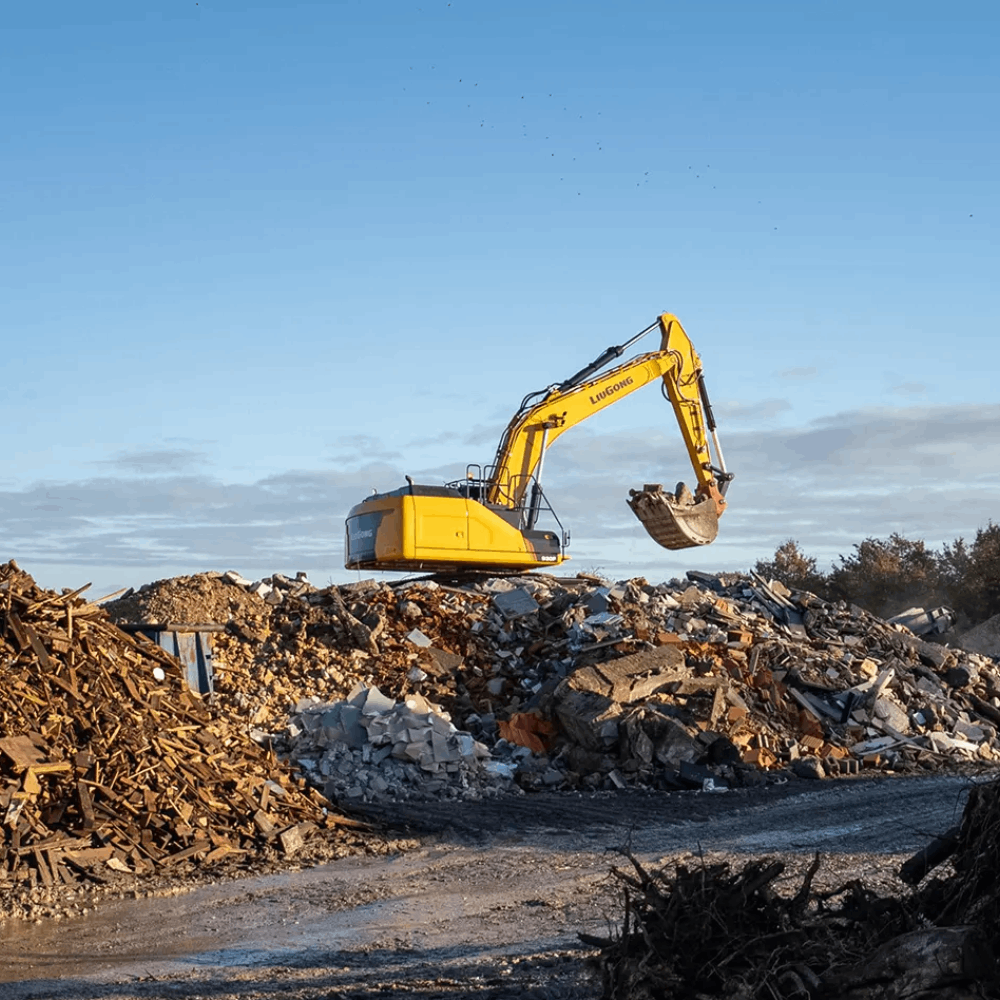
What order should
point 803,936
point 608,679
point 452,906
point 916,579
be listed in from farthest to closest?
1. point 916,579
2. point 608,679
3. point 452,906
4. point 803,936

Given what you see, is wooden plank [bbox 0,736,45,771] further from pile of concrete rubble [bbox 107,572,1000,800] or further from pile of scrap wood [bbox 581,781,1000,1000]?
pile of scrap wood [bbox 581,781,1000,1000]

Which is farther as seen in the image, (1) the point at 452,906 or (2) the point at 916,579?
(2) the point at 916,579

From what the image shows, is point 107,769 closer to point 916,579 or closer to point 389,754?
point 389,754

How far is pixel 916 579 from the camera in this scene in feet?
110

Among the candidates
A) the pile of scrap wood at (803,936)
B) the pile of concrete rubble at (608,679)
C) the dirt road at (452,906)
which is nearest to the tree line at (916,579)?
the pile of concrete rubble at (608,679)

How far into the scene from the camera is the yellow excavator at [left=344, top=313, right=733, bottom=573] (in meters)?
20.2

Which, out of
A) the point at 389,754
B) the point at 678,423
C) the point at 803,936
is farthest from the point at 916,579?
the point at 803,936

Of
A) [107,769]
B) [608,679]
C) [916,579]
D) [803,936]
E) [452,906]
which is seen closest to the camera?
[803,936]

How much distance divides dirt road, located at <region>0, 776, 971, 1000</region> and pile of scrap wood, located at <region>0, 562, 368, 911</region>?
3.03 feet

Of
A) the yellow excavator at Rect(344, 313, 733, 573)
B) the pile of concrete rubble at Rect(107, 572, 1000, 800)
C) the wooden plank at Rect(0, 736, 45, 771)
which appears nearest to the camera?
the wooden plank at Rect(0, 736, 45, 771)

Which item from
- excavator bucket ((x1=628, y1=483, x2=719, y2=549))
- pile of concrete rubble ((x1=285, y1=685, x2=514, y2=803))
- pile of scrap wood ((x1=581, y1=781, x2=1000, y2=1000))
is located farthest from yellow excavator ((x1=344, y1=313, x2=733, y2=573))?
pile of scrap wood ((x1=581, y1=781, x2=1000, y2=1000))

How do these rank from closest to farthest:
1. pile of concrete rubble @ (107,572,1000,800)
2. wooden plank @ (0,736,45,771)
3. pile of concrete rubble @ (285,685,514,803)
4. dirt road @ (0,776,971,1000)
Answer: dirt road @ (0,776,971,1000), wooden plank @ (0,736,45,771), pile of concrete rubble @ (285,685,514,803), pile of concrete rubble @ (107,572,1000,800)

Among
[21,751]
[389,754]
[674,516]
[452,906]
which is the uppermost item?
[674,516]

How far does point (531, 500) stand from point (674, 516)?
251 centimetres
